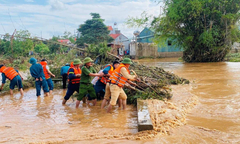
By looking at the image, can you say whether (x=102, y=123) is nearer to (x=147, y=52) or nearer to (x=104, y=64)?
(x=104, y=64)

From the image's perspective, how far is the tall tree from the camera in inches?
1400

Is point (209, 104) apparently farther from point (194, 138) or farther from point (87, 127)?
point (87, 127)

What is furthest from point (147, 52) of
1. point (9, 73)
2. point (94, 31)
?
point (9, 73)

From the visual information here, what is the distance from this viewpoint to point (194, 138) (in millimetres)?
3865

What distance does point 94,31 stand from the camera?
36375 mm

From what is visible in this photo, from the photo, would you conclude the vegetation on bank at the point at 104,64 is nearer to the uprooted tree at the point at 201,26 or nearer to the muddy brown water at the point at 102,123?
the muddy brown water at the point at 102,123

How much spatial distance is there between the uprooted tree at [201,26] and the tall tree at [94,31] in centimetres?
1625

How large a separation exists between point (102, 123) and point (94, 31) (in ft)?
107

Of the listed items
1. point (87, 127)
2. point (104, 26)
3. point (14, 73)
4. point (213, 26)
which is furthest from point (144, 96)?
point (104, 26)

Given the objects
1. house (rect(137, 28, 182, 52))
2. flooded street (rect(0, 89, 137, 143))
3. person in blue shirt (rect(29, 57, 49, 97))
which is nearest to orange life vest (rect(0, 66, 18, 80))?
person in blue shirt (rect(29, 57, 49, 97))

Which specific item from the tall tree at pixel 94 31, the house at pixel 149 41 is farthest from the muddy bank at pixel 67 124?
the tall tree at pixel 94 31

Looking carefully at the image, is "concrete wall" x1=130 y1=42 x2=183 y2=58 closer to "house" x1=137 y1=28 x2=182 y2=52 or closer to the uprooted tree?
"house" x1=137 y1=28 x2=182 y2=52

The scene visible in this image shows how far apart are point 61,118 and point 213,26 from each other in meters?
16.8

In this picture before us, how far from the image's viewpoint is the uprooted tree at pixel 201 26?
17.7 m
